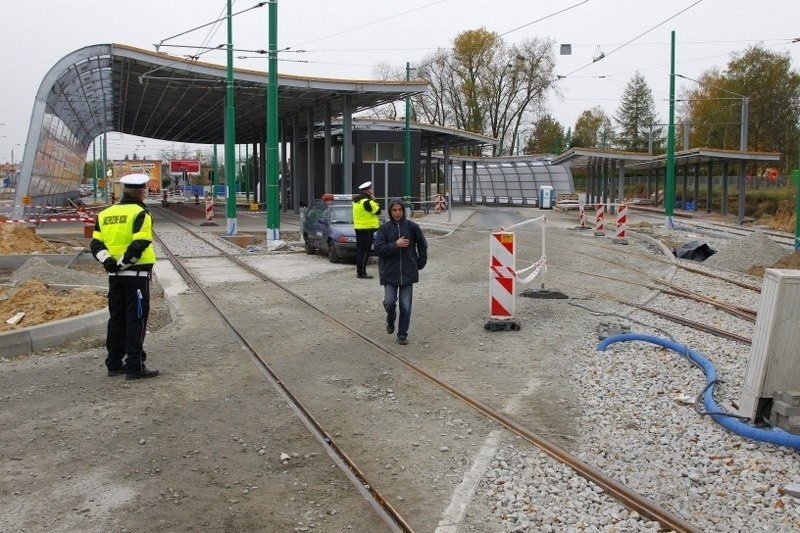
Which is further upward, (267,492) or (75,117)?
(75,117)

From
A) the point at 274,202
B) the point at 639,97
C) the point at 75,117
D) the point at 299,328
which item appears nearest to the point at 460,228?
the point at 274,202

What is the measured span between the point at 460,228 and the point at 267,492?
27.3 meters

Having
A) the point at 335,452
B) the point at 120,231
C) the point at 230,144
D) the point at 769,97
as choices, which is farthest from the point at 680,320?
the point at 769,97

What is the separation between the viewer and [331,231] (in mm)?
18422

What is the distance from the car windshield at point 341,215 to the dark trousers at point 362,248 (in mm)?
3533

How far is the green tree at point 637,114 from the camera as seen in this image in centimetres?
8188

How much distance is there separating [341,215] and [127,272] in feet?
39.7

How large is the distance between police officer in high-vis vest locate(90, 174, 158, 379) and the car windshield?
38.0 ft

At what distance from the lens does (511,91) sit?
6988 cm

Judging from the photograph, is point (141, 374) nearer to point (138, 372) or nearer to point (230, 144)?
point (138, 372)

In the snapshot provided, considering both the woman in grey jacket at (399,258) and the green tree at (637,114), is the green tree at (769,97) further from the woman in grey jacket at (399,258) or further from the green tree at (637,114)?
the woman in grey jacket at (399,258)

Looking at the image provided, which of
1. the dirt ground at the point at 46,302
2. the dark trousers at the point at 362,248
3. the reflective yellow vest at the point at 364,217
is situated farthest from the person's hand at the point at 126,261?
the reflective yellow vest at the point at 364,217

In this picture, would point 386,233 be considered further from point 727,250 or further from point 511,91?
point 511,91

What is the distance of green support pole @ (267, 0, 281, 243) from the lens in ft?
68.8
